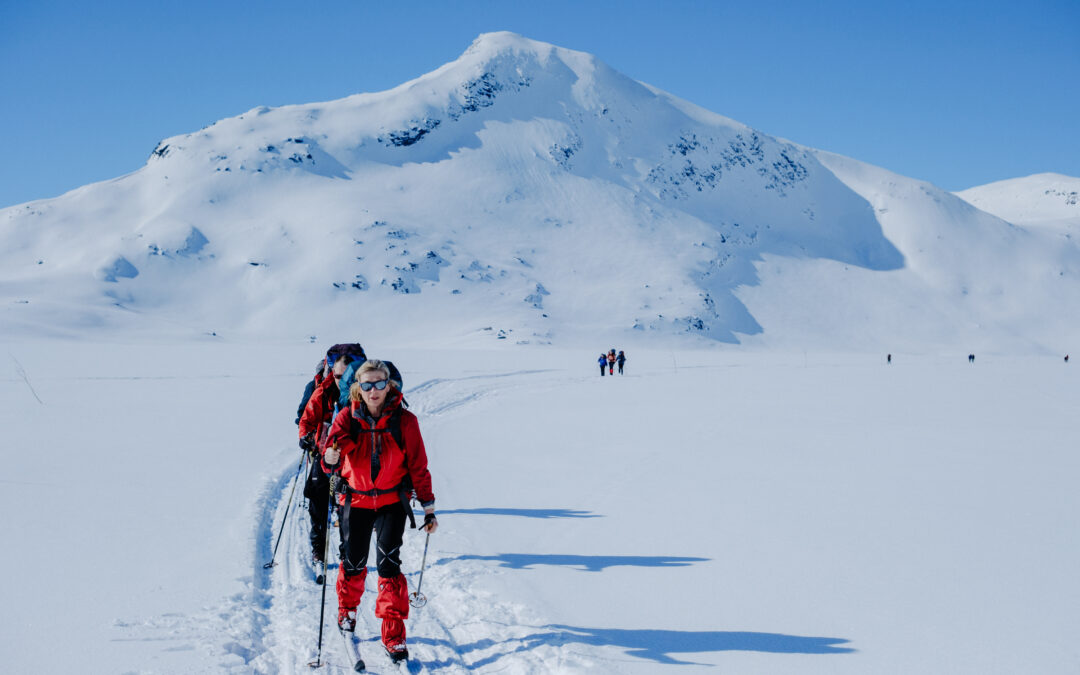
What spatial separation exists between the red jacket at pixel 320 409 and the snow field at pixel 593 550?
139cm

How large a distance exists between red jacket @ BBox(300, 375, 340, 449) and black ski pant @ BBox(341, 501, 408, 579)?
5.37 feet

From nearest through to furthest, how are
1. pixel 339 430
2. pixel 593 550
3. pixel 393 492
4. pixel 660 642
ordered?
1. pixel 339 430
2. pixel 393 492
3. pixel 660 642
4. pixel 593 550

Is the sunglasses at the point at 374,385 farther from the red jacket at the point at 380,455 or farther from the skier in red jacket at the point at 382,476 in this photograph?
the red jacket at the point at 380,455

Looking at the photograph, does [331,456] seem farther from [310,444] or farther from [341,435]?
[310,444]

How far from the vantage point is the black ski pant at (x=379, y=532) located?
5004 millimetres

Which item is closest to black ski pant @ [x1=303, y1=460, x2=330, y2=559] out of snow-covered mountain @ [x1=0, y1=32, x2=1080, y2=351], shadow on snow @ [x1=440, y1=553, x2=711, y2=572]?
shadow on snow @ [x1=440, y1=553, x2=711, y2=572]

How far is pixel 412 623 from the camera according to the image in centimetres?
573

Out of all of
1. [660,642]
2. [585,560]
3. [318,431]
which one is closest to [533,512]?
[585,560]

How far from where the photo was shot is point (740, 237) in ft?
481

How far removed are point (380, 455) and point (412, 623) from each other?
5.46 ft

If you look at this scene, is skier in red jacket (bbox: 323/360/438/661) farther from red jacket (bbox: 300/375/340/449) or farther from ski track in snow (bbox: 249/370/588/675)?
red jacket (bbox: 300/375/340/449)

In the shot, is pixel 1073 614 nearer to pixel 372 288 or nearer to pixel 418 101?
pixel 372 288

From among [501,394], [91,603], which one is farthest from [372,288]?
[91,603]

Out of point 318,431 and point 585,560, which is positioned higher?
point 318,431
